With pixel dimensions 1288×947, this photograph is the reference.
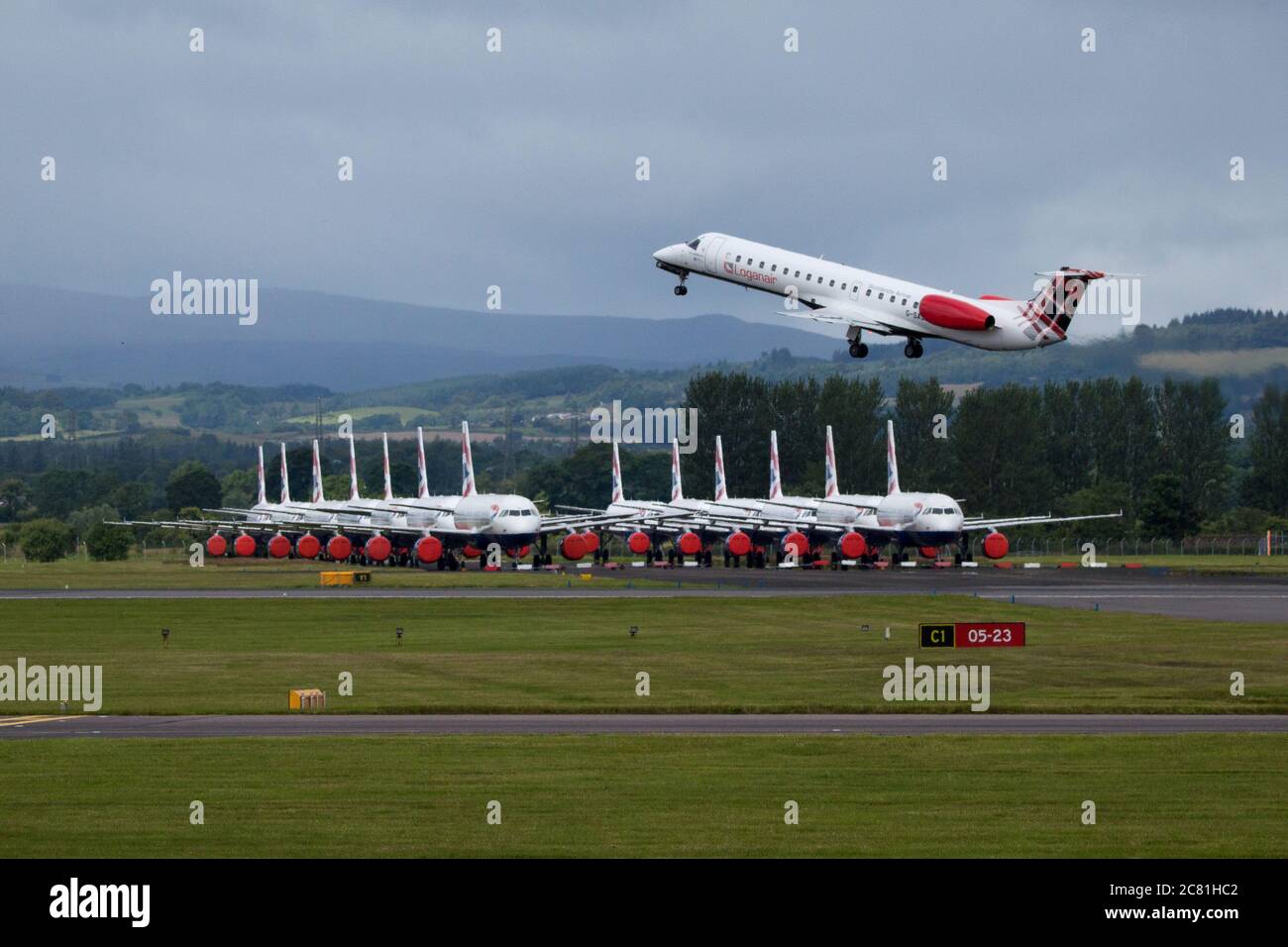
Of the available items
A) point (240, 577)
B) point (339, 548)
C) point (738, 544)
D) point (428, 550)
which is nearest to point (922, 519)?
point (738, 544)

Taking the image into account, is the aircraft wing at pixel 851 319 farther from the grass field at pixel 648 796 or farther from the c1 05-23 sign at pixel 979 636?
the grass field at pixel 648 796

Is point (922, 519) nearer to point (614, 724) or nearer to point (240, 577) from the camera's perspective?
point (240, 577)

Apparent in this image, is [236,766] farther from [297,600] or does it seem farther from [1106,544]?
[1106,544]

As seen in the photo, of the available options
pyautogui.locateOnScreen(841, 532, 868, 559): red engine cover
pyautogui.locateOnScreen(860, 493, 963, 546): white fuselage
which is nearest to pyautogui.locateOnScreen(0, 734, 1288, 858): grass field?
pyautogui.locateOnScreen(860, 493, 963, 546): white fuselage

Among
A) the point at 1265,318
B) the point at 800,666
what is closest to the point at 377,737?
the point at 800,666

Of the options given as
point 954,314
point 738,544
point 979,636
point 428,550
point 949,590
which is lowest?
point 979,636
